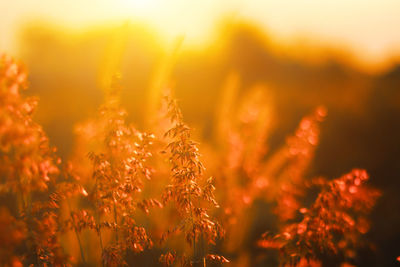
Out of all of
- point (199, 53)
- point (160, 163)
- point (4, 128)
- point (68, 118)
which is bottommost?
point (4, 128)

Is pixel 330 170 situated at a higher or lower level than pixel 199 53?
lower

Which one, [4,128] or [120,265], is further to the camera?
[120,265]

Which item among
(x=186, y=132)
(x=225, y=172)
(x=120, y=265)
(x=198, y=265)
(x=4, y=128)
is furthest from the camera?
(x=225, y=172)

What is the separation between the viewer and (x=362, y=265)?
631 centimetres

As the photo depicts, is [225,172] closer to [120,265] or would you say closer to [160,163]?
[160,163]

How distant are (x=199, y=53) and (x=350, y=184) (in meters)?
13.9

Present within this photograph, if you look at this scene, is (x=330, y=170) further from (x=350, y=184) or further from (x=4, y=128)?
(x=4, y=128)

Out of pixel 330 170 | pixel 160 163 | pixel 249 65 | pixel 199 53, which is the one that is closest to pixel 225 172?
pixel 160 163

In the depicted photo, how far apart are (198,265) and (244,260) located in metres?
1.11

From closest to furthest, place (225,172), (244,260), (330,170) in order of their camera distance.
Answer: (244,260) → (225,172) → (330,170)

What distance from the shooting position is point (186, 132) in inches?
142

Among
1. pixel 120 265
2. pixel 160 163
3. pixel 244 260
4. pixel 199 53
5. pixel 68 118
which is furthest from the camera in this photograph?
pixel 199 53

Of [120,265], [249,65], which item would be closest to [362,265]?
[120,265]

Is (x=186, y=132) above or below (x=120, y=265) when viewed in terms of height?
above
